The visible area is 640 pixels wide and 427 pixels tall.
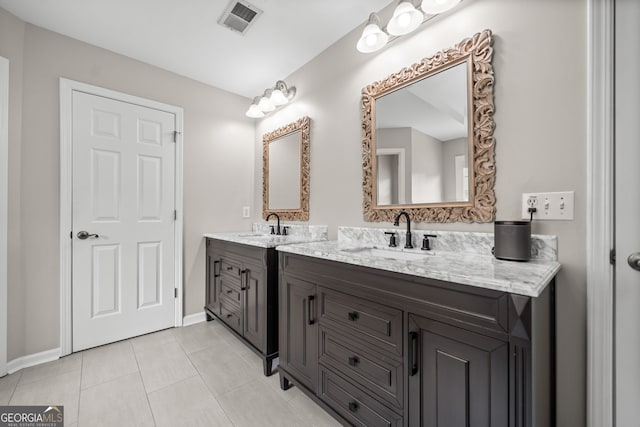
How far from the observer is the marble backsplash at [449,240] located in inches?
45.1

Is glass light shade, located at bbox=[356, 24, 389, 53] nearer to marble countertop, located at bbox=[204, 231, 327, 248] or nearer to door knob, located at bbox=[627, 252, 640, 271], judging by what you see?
marble countertop, located at bbox=[204, 231, 327, 248]

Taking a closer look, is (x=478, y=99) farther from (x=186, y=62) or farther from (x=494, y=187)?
(x=186, y=62)

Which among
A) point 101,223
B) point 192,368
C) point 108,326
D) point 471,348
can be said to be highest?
point 101,223

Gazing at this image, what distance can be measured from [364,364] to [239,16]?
7.40 ft

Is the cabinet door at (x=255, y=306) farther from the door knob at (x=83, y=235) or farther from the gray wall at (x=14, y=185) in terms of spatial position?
the gray wall at (x=14, y=185)

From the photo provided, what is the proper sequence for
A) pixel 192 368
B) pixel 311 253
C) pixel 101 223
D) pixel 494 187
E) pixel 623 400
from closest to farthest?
pixel 623 400, pixel 494 187, pixel 311 253, pixel 192 368, pixel 101 223

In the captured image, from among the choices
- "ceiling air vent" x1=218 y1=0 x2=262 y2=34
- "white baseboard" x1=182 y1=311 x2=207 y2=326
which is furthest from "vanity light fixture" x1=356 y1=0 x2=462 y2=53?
"white baseboard" x1=182 y1=311 x2=207 y2=326

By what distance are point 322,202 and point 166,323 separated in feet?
6.10

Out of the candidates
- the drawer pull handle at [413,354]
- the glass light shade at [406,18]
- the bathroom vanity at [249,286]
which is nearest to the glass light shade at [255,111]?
the bathroom vanity at [249,286]

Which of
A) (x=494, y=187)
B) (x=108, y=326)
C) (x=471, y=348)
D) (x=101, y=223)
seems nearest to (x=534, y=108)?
(x=494, y=187)

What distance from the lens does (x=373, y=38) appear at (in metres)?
1.64

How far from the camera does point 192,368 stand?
188 centimetres

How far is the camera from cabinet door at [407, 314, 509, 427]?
0.82 m

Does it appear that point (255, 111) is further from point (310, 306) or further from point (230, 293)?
point (310, 306)
